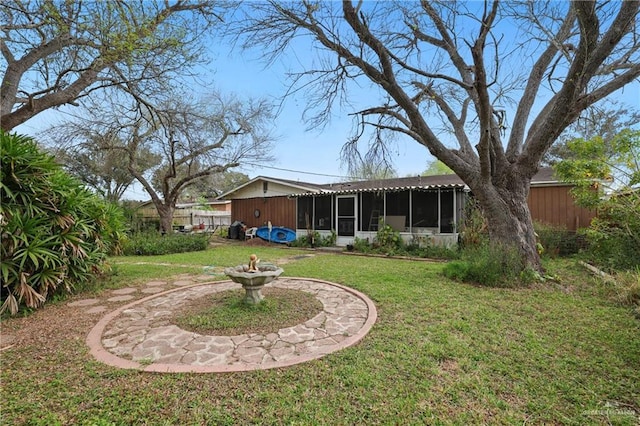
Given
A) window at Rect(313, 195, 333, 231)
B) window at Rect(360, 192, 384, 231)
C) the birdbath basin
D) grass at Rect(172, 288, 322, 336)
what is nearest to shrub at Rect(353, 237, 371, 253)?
window at Rect(360, 192, 384, 231)

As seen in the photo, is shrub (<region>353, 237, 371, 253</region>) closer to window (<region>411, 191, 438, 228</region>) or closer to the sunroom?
the sunroom

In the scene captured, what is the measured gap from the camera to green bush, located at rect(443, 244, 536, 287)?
544 centimetres

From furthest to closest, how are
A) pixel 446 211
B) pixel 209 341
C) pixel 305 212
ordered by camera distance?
1. pixel 305 212
2. pixel 446 211
3. pixel 209 341

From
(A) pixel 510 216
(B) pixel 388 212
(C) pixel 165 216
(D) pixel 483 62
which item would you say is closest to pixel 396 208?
(B) pixel 388 212

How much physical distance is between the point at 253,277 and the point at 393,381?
2263 millimetres

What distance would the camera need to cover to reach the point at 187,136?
984cm

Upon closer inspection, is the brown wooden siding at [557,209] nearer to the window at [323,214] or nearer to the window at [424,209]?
the window at [424,209]

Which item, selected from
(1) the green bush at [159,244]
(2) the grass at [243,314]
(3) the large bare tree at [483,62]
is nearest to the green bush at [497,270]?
(3) the large bare tree at [483,62]

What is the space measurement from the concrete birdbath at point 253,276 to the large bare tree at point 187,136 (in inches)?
266

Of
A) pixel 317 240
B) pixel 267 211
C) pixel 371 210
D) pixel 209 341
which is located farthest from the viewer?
pixel 267 211

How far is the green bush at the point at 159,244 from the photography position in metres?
10.2

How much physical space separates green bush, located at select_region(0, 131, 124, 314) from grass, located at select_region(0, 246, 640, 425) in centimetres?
56

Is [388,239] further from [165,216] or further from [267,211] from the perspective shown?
[165,216]

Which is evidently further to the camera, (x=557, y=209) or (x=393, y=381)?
(x=557, y=209)
